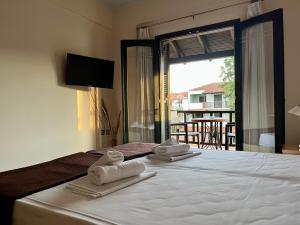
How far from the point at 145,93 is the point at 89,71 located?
1000 mm

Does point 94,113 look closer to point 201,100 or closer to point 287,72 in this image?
point 287,72

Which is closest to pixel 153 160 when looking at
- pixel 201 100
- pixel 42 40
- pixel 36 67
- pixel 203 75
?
pixel 36 67

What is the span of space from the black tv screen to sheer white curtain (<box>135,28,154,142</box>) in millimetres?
491

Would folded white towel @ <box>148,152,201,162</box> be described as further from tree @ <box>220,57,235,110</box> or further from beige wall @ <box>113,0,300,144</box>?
tree @ <box>220,57,235,110</box>

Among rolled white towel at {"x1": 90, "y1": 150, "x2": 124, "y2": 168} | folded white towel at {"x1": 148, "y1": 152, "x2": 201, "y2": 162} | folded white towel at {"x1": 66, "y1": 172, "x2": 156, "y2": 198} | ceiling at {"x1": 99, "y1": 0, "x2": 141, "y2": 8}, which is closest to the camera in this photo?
folded white towel at {"x1": 66, "y1": 172, "x2": 156, "y2": 198}

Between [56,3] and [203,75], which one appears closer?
[56,3]

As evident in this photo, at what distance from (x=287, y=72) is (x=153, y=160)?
2137 mm

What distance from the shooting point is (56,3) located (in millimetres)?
3371

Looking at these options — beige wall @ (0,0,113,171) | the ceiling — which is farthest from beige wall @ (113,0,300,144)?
beige wall @ (0,0,113,171)

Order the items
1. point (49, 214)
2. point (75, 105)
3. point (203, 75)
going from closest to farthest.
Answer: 1. point (49, 214)
2. point (75, 105)
3. point (203, 75)

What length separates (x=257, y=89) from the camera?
3.13 meters

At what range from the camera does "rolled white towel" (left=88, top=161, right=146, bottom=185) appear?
48.2 inches

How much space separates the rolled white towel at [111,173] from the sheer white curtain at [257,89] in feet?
7.47

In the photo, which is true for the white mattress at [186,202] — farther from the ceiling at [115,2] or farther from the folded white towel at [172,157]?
the ceiling at [115,2]
